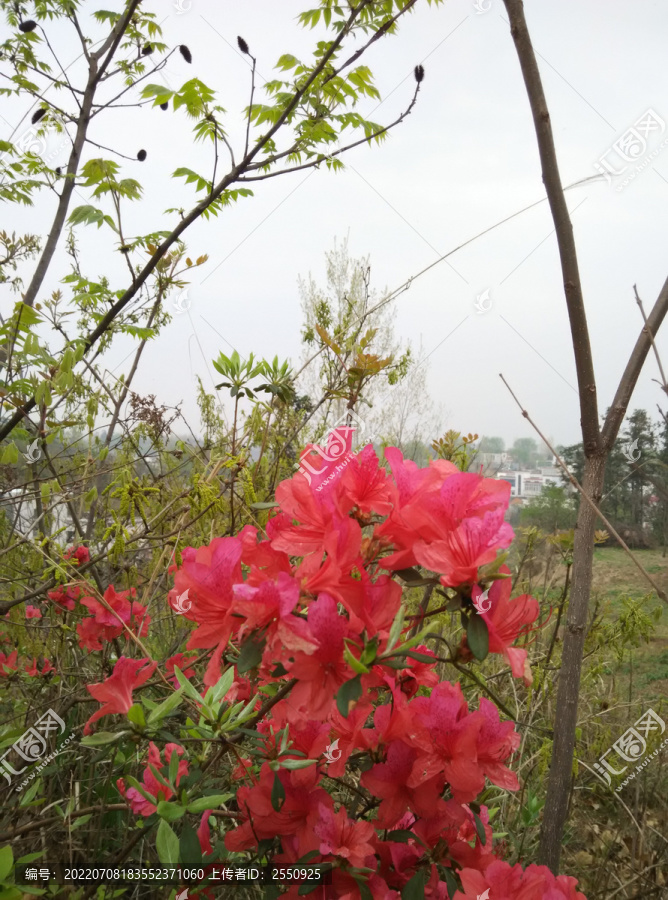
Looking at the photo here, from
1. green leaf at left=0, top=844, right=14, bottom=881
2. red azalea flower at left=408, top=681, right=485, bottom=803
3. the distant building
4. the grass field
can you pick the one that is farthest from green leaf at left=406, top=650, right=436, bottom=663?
the distant building

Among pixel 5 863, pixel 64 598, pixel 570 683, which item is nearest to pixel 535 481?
pixel 570 683

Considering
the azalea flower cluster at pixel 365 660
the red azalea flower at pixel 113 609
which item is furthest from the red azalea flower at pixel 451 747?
the red azalea flower at pixel 113 609

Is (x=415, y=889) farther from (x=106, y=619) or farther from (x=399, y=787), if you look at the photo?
(x=106, y=619)

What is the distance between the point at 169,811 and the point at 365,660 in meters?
0.27

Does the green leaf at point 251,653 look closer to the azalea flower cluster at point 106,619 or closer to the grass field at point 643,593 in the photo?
the azalea flower cluster at point 106,619

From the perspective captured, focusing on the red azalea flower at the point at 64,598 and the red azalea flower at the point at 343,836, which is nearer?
the red azalea flower at the point at 343,836

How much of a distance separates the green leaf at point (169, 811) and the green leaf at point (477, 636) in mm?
337

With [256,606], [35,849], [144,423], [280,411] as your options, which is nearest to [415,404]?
[144,423]

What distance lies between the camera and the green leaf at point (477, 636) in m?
0.51

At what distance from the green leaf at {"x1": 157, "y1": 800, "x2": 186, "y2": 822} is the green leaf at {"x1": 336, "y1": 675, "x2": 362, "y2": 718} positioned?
230 millimetres

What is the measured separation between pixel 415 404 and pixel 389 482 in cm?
380

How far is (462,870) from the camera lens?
623 mm

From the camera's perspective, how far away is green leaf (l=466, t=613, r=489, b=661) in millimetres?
512

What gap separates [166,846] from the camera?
599mm
